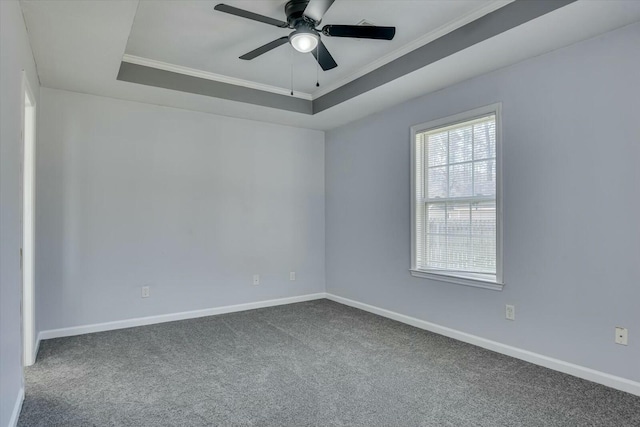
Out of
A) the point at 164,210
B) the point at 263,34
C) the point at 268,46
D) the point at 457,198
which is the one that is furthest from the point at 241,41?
the point at 457,198

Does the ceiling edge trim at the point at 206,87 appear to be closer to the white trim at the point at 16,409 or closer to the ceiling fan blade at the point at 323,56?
the ceiling fan blade at the point at 323,56

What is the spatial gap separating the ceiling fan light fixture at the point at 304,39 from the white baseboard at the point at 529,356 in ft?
9.36

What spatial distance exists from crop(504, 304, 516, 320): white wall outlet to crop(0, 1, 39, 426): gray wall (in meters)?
3.39

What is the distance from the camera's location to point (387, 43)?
3.29 meters

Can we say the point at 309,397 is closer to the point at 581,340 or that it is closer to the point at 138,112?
the point at 581,340

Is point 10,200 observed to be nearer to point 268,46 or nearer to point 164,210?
point 268,46

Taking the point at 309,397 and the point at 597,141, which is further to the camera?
the point at 597,141

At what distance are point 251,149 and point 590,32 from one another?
11.8 ft

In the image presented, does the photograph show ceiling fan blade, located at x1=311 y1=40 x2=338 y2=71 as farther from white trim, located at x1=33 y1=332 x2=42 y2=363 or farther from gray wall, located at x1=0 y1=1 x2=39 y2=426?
white trim, located at x1=33 y1=332 x2=42 y2=363

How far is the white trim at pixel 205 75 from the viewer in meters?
3.56

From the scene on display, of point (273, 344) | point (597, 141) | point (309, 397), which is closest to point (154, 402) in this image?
point (309, 397)

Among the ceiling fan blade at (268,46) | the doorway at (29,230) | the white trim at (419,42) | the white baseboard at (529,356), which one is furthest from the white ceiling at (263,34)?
the white baseboard at (529,356)

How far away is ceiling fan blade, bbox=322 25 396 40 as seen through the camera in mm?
2498

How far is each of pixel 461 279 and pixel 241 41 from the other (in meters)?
2.93
